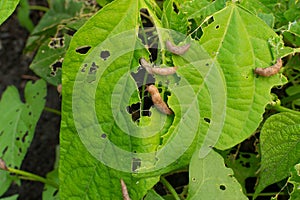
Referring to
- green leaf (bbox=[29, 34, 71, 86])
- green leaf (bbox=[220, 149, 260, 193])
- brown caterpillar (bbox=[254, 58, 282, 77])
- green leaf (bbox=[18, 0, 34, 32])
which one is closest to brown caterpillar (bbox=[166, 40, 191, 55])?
brown caterpillar (bbox=[254, 58, 282, 77])

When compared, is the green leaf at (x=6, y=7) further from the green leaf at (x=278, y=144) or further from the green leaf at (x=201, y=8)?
the green leaf at (x=278, y=144)

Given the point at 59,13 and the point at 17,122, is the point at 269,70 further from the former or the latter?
the point at 59,13

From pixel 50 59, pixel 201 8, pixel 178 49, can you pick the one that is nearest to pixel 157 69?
pixel 178 49

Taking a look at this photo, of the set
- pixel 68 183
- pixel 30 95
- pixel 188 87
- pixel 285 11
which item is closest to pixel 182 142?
pixel 188 87

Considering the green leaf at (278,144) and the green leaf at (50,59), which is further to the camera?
the green leaf at (50,59)

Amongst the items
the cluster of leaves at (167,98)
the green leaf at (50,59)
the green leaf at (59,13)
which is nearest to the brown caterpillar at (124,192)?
the cluster of leaves at (167,98)

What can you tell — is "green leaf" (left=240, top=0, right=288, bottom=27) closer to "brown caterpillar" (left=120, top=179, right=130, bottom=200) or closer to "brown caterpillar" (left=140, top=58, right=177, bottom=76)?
"brown caterpillar" (left=140, top=58, right=177, bottom=76)
